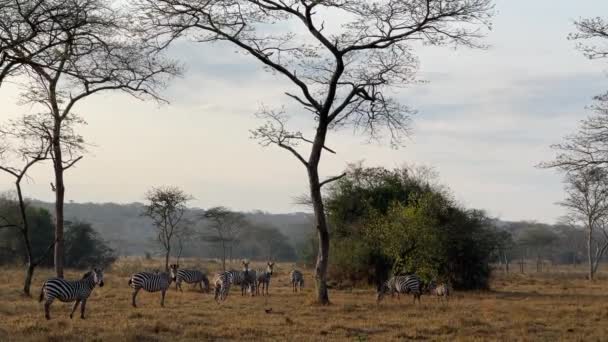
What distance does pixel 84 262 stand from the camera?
52562 mm

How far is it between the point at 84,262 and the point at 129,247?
81956mm

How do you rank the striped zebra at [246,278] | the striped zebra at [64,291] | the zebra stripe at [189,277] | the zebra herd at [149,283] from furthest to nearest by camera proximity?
the zebra stripe at [189,277] < the striped zebra at [246,278] < the zebra herd at [149,283] < the striped zebra at [64,291]

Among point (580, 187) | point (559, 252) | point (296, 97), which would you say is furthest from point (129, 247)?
point (296, 97)

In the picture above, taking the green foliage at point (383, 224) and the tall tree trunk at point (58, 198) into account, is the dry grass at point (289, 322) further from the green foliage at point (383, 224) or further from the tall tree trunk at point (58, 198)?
the green foliage at point (383, 224)

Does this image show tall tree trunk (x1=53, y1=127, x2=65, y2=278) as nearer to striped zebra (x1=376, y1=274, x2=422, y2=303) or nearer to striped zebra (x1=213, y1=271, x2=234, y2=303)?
striped zebra (x1=213, y1=271, x2=234, y2=303)

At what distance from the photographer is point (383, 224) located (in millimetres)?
30516

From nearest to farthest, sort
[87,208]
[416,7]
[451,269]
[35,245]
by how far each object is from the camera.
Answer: [416,7] → [451,269] → [35,245] → [87,208]

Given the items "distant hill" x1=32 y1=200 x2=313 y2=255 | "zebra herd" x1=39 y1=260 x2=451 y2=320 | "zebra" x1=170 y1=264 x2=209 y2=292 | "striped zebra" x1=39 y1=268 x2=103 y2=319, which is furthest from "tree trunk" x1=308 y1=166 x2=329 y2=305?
"distant hill" x1=32 y1=200 x2=313 y2=255

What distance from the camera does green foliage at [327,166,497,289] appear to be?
33031mm

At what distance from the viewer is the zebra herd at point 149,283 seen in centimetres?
1585

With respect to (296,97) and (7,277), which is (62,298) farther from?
(7,277)

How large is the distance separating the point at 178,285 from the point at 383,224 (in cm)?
932

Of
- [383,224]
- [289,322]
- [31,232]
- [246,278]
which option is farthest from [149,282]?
[31,232]

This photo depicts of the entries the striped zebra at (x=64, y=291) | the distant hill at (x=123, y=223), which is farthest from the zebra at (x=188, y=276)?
the distant hill at (x=123, y=223)
